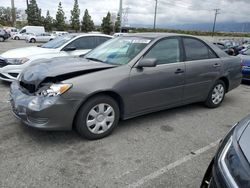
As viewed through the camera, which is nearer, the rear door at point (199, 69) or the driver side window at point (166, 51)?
the driver side window at point (166, 51)

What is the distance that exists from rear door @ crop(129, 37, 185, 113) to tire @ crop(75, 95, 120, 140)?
35 centimetres

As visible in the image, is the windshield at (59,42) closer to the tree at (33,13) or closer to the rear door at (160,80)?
the rear door at (160,80)

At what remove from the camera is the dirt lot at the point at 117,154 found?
269 cm

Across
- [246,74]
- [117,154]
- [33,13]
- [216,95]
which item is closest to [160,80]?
[117,154]

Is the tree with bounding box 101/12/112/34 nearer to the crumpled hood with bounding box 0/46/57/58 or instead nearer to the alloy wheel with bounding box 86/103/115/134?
the crumpled hood with bounding box 0/46/57/58

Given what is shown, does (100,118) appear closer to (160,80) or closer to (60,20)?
(160,80)

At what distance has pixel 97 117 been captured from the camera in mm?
3531

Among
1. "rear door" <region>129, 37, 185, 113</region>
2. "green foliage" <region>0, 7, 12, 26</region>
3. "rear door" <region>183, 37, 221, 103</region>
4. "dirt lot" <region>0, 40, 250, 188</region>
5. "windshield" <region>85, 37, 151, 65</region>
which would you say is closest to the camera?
"dirt lot" <region>0, 40, 250, 188</region>

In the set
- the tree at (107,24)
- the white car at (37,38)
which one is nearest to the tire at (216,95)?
the white car at (37,38)

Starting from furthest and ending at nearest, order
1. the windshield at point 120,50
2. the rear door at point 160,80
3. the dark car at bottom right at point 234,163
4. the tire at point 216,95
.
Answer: the tire at point 216,95 → the windshield at point 120,50 → the rear door at point 160,80 → the dark car at bottom right at point 234,163

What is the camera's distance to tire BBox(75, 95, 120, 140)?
3395 mm

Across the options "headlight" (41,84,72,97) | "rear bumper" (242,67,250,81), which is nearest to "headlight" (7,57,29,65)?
"headlight" (41,84,72,97)

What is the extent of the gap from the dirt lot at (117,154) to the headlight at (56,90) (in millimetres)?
720

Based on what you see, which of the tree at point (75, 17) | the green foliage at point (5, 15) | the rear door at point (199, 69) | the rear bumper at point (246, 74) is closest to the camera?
the rear door at point (199, 69)
